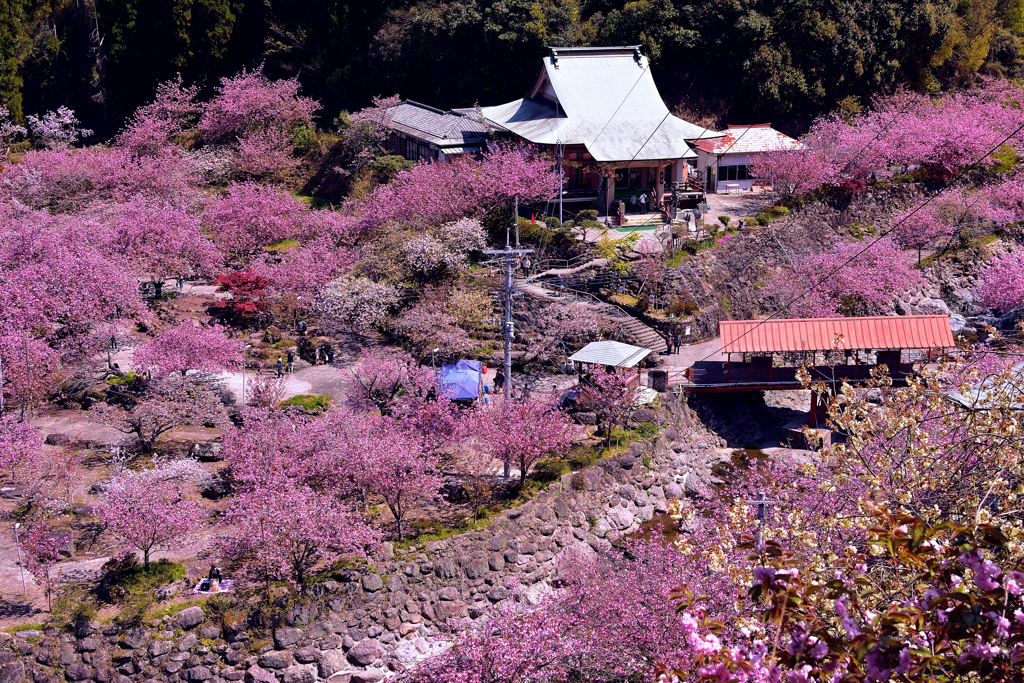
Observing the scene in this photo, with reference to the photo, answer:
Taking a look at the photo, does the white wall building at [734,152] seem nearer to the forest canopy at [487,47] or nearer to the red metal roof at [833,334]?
the forest canopy at [487,47]

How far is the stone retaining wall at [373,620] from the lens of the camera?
19.5m

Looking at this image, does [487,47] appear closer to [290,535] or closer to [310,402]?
[310,402]

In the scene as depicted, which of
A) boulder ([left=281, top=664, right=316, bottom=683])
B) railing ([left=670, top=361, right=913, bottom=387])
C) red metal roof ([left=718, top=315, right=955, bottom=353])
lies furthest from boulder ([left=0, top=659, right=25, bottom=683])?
red metal roof ([left=718, top=315, right=955, bottom=353])

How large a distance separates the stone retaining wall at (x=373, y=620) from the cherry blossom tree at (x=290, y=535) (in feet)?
2.23

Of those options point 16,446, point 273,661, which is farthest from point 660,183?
point 273,661

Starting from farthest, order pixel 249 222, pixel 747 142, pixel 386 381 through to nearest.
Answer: pixel 747 142
pixel 249 222
pixel 386 381

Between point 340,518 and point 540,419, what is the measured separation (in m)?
6.90

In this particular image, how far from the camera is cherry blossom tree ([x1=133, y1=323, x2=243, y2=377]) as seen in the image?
2909 centimetres

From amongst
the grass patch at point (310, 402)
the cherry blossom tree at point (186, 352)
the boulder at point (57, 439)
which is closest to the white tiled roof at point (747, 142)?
the grass patch at point (310, 402)

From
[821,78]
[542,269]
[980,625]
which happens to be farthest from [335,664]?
[821,78]

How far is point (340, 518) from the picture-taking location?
21625 millimetres

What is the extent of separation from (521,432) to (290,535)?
7316 mm

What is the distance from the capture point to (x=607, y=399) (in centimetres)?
2952

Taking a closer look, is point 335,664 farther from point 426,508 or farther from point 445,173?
point 445,173
